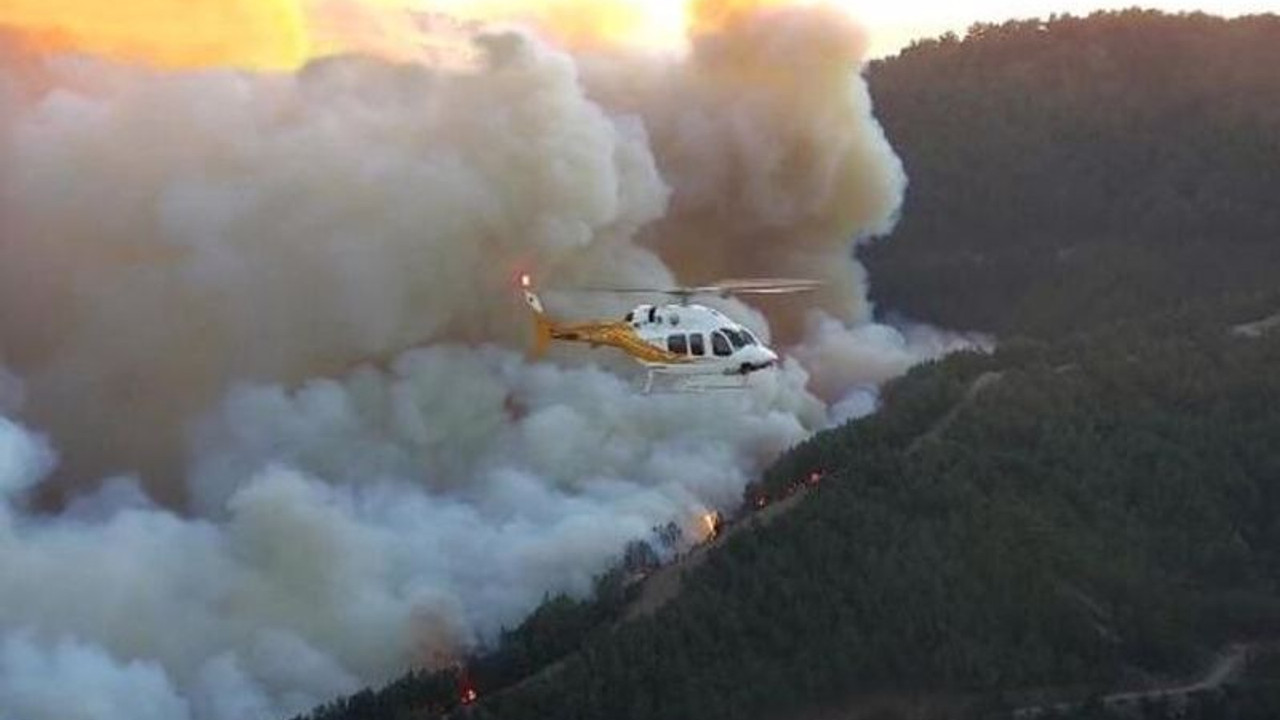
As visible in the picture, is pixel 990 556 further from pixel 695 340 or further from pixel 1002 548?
pixel 695 340

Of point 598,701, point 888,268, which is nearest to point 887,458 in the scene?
point 598,701

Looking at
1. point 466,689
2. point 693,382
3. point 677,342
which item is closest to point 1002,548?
point 693,382

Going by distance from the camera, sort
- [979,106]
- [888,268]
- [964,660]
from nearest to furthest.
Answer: [964,660]
[888,268]
[979,106]

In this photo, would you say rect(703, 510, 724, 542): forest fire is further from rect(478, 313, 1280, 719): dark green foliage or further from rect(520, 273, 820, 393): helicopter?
rect(520, 273, 820, 393): helicopter

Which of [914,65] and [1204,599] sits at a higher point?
[914,65]

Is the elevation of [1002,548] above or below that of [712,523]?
below

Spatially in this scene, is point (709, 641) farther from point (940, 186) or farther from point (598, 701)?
point (940, 186)

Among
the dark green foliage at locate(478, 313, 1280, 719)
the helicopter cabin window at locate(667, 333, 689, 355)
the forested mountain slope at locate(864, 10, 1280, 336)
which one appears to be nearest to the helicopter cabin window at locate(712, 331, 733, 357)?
the helicopter cabin window at locate(667, 333, 689, 355)

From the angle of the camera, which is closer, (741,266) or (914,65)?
(741,266)
